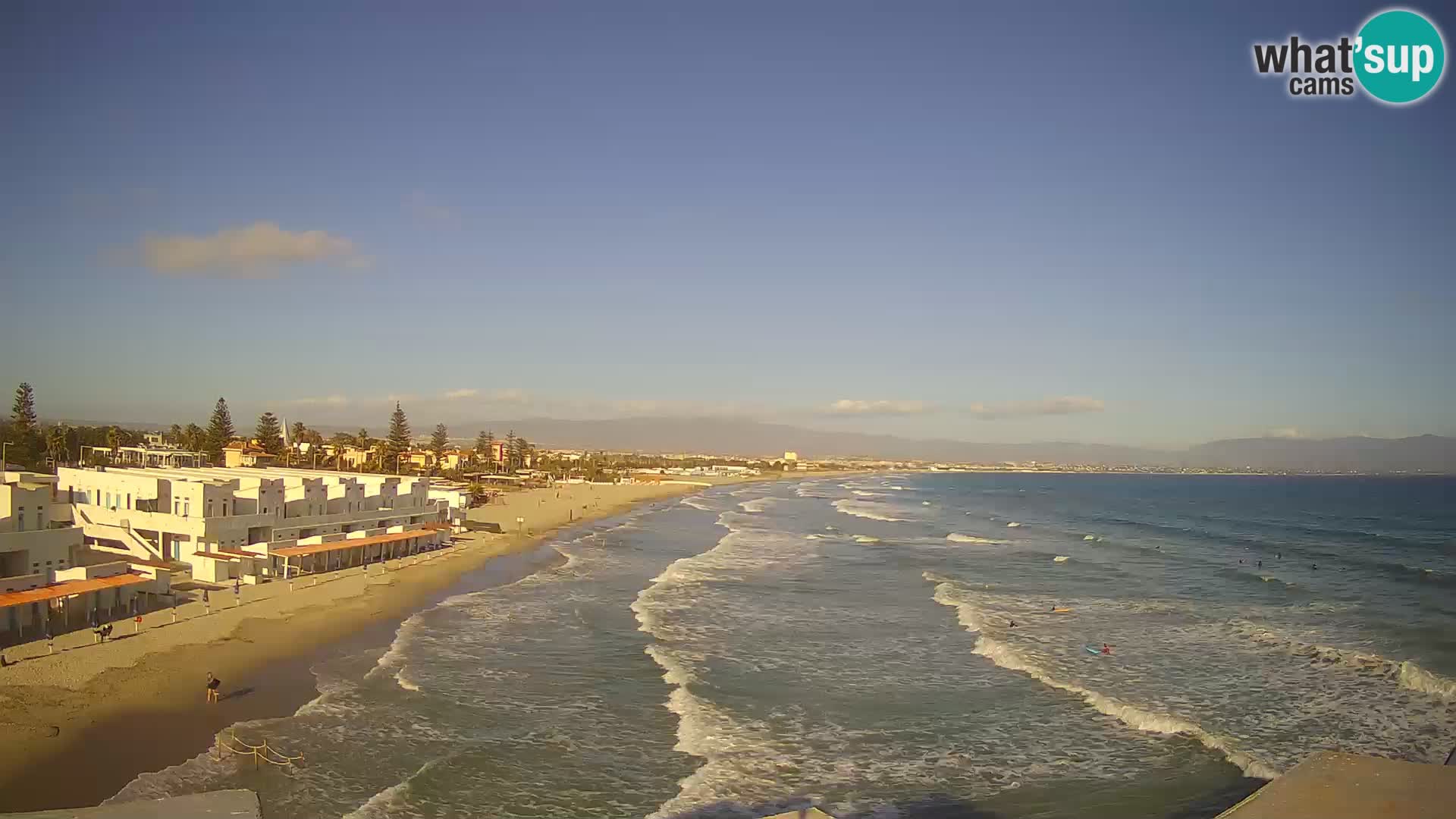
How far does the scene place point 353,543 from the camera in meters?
36.4

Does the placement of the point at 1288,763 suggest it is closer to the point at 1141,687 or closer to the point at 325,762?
the point at 1141,687

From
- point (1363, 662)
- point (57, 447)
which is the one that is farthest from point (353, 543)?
point (57, 447)

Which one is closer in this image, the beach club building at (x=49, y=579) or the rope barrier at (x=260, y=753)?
the rope barrier at (x=260, y=753)

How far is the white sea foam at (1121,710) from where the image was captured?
16500 mm

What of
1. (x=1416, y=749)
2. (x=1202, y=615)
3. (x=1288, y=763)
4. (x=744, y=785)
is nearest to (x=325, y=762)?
(x=744, y=785)

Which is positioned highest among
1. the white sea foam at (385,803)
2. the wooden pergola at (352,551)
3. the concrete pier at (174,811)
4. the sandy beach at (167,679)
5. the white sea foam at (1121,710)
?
the concrete pier at (174,811)

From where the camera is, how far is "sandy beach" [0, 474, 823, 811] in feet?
47.7

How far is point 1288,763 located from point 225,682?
22414 millimetres

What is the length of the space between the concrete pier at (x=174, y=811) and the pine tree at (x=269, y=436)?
260 feet

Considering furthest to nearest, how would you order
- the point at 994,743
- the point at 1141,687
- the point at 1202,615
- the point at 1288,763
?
the point at 1202,615 → the point at 1141,687 → the point at 994,743 → the point at 1288,763

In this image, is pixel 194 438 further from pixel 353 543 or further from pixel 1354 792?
pixel 1354 792

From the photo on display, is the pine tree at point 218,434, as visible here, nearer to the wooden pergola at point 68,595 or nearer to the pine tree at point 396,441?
the pine tree at point 396,441

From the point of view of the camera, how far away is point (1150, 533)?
6181cm

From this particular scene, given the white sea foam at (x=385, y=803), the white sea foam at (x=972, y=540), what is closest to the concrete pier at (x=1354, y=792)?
the white sea foam at (x=385, y=803)
